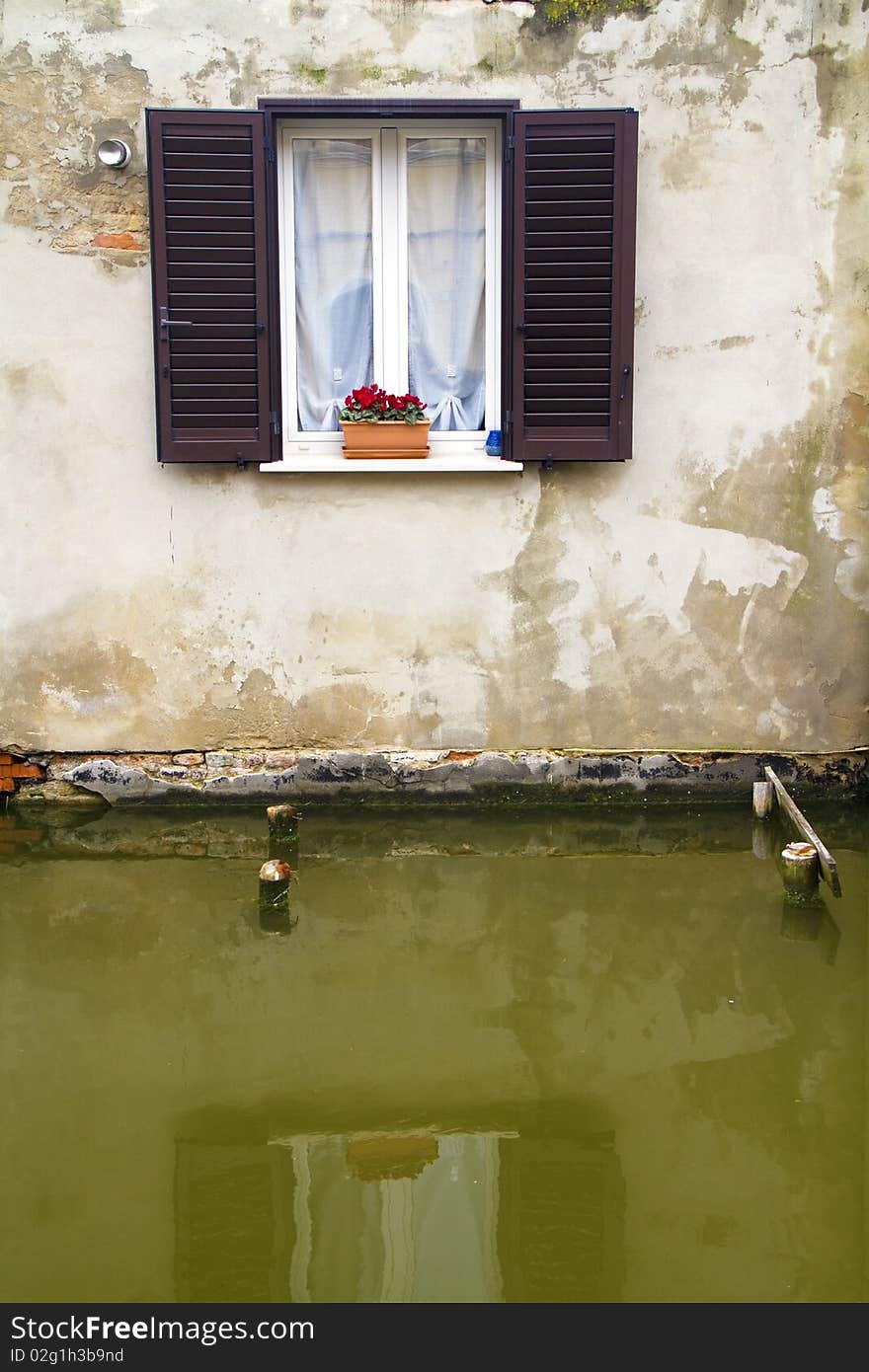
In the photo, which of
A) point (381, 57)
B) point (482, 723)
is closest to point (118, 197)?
point (381, 57)

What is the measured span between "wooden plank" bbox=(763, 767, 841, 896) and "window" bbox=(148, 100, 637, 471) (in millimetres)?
1640

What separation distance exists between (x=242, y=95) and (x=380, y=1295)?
5062 millimetres

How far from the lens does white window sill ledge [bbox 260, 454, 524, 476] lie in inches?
249

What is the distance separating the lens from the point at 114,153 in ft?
20.2

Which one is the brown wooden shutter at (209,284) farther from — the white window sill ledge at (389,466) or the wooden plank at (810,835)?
the wooden plank at (810,835)

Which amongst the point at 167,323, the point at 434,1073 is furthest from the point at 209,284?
the point at 434,1073

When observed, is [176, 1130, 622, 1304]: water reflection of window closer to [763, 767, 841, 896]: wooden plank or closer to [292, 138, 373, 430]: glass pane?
[763, 767, 841, 896]: wooden plank

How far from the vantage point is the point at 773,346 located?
20.9 feet

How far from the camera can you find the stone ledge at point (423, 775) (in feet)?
21.6

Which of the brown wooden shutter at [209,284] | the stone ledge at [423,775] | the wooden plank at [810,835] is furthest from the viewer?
the stone ledge at [423,775]

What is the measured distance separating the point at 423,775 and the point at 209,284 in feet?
8.01

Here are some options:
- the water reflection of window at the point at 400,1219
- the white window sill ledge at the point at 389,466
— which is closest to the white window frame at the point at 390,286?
the white window sill ledge at the point at 389,466

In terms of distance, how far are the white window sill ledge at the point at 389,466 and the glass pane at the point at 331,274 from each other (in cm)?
34

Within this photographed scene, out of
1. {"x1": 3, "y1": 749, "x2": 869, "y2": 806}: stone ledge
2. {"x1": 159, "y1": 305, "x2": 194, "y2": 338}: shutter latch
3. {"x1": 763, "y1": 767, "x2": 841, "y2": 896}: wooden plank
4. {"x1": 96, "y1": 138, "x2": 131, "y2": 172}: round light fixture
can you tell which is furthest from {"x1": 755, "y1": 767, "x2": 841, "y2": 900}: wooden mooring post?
{"x1": 96, "y1": 138, "x2": 131, "y2": 172}: round light fixture
